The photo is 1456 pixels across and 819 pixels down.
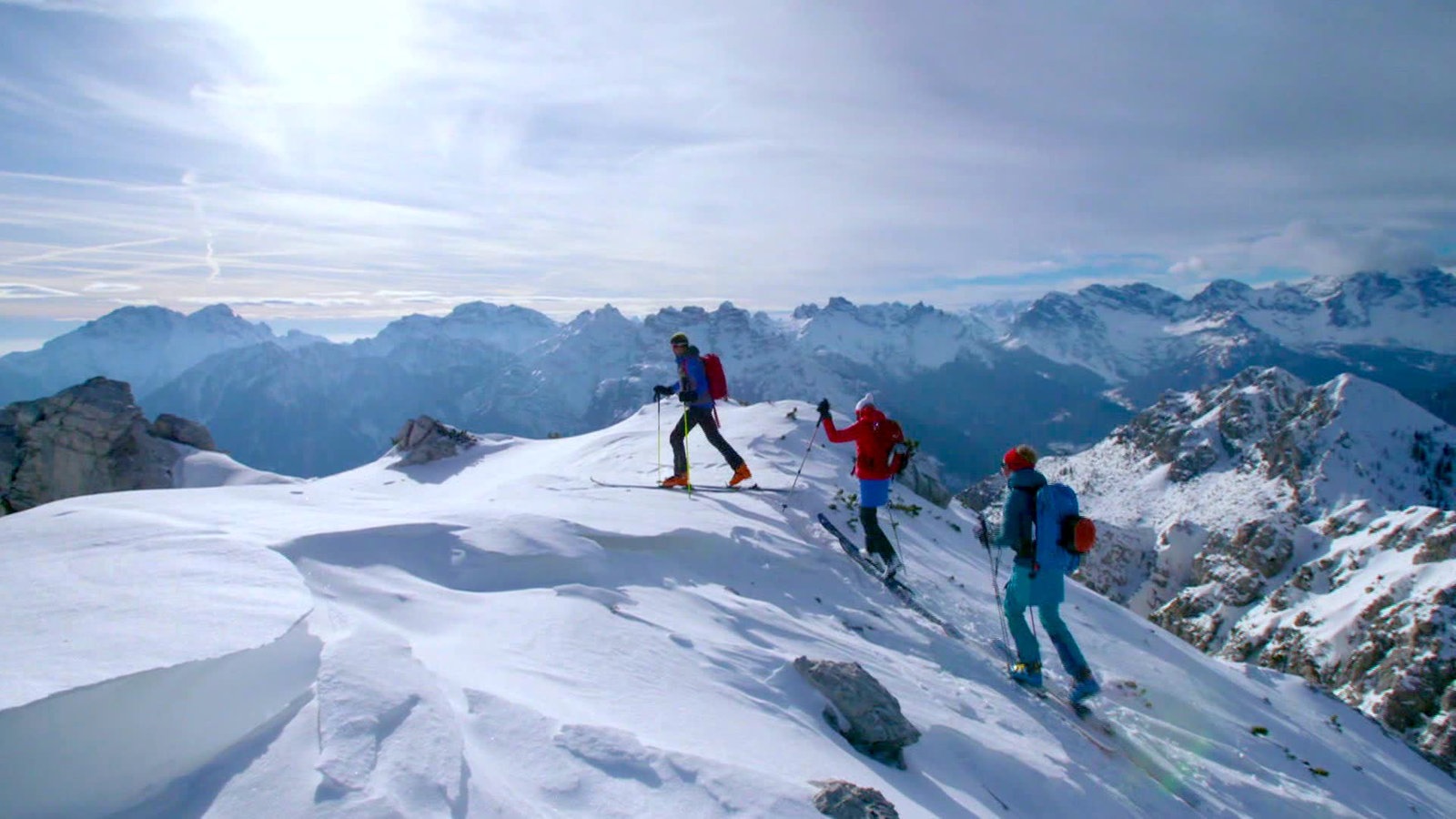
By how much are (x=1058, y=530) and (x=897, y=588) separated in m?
3.62

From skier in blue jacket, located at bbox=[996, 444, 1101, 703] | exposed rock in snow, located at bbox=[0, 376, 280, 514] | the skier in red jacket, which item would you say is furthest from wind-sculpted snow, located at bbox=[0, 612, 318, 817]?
exposed rock in snow, located at bbox=[0, 376, 280, 514]

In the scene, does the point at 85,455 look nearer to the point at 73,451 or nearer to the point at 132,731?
the point at 73,451

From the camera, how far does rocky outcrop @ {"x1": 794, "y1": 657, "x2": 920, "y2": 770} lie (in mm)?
6285

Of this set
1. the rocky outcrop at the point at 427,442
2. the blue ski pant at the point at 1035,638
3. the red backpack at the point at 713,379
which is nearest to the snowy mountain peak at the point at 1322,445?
the red backpack at the point at 713,379

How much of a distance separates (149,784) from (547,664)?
2818 mm

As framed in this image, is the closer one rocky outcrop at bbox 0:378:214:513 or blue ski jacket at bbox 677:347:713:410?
blue ski jacket at bbox 677:347:713:410

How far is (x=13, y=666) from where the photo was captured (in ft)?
12.4

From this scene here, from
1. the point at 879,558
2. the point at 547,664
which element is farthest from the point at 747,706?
the point at 879,558

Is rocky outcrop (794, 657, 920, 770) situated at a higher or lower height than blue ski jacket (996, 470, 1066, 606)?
lower

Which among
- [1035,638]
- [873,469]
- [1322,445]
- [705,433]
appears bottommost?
[1322,445]

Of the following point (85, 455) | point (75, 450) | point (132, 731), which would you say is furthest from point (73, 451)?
point (132, 731)

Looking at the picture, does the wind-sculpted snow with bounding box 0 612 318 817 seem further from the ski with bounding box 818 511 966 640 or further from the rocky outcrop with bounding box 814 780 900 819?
the ski with bounding box 818 511 966 640

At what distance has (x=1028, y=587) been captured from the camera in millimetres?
9141

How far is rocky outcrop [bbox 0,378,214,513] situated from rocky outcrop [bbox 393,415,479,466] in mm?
10153
